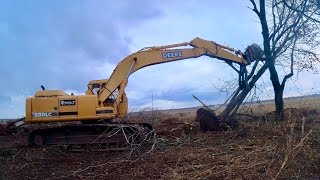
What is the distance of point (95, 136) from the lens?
1393cm

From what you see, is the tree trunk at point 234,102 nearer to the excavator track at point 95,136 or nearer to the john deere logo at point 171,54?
the john deere logo at point 171,54

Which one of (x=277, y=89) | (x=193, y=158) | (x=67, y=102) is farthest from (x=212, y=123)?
(x=277, y=89)

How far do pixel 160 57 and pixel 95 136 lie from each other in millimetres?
3381

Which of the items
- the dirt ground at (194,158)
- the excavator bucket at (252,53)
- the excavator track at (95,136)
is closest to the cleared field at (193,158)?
the dirt ground at (194,158)

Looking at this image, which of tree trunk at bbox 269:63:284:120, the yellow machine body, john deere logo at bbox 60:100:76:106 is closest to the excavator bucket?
tree trunk at bbox 269:63:284:120

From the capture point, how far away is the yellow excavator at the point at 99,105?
1373cm

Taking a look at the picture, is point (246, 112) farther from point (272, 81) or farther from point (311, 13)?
point (311, 13)

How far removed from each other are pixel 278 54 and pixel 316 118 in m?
3.36

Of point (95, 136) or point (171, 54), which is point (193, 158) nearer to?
point (95, 136)

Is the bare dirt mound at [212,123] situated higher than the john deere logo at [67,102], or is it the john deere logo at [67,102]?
the john deere logo at [67,102]

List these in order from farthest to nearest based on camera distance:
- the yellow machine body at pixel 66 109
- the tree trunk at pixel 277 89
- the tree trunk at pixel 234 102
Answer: the tree trunk at pixel 277 89, the tree trunk at pixel 234 102, the yellow machine body at pixel 66 109

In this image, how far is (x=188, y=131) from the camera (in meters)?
15.6

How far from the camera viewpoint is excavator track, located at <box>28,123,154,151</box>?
13.5 metres

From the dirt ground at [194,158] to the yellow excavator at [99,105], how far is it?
64 centimetres
